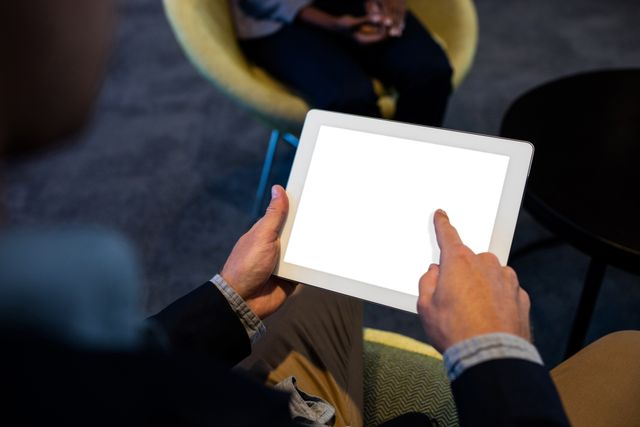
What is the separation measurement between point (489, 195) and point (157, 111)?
63.3 inches

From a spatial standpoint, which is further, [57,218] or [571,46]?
[571,46]

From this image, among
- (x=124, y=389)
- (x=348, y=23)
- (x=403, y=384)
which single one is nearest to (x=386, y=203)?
(x=403, y=384)

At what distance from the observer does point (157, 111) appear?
219 cm

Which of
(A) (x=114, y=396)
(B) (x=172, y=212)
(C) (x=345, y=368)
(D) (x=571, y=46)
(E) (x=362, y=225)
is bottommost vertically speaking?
(B) (x=172, y=212)

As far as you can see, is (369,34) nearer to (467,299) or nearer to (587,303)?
(587,303)

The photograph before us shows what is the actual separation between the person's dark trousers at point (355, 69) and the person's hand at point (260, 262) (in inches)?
25.4

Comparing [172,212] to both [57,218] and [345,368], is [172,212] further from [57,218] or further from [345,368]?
[345,368]

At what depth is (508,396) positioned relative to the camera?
0.56 metres

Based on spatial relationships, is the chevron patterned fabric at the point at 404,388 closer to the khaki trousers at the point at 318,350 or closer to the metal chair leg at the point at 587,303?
the khaki trousers at the point at 318,350

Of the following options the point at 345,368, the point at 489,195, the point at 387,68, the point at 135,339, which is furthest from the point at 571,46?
the point at 135,339

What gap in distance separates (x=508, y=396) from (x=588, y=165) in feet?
2.73

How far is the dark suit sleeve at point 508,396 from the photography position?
1.82ft

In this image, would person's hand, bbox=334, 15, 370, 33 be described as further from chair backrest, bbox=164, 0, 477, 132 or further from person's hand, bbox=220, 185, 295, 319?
person's hand, bbox=220, 185, 295, 319

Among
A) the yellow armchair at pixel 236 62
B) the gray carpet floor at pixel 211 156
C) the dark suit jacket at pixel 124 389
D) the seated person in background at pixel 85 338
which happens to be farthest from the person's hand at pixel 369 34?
the dark suit jacket at pixel 124 389
